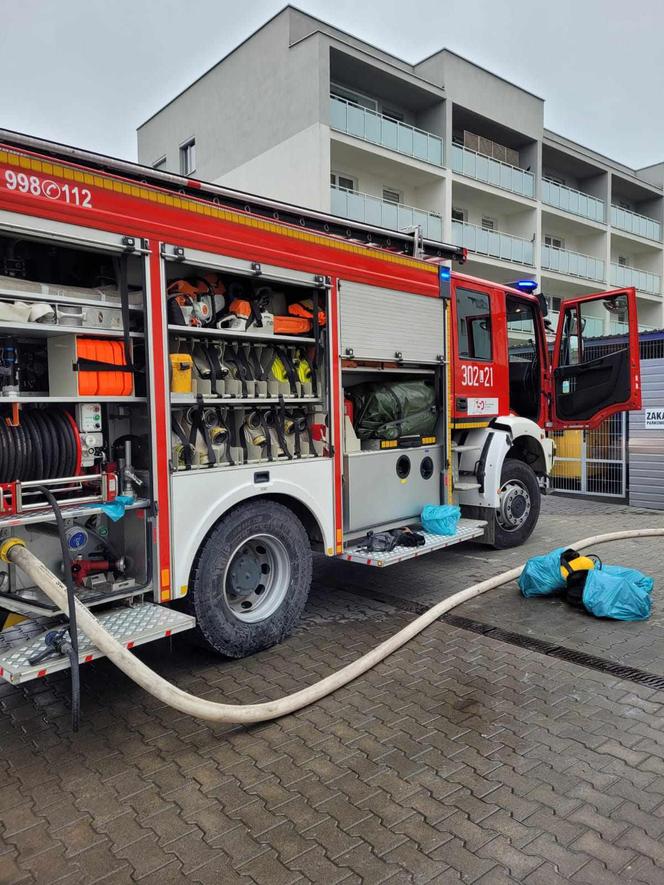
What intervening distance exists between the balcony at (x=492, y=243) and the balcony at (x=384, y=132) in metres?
2.25

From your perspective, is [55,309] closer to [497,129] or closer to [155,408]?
[155,408]

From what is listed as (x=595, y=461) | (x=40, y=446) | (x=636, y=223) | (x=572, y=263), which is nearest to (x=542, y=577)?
(x=40, y=446)

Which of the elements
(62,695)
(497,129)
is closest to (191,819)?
(62,695)

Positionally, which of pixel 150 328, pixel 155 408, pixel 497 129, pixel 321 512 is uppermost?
pixel 497 129

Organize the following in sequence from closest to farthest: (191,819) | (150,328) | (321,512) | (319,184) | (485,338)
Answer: (191,819), (150,328), (321,512), (485,338), (319,184)

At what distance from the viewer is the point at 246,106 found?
2069cm

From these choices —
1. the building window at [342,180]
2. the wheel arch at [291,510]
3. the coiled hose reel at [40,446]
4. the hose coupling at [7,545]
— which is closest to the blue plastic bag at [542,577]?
the wheel arch at [291,510]

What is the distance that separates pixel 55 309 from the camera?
3.50 m

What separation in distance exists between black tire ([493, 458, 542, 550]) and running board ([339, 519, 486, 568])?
47.0 inches

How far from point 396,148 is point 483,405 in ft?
50.8

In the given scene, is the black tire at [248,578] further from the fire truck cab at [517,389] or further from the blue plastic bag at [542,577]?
the fire truck cab at [517,389]

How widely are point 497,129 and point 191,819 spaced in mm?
25749

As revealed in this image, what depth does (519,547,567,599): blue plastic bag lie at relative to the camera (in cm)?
567

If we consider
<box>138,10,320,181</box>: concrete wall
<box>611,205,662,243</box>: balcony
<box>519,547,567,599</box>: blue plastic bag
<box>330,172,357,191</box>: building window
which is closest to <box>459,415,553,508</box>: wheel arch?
<box>519,547,567,599</box>: blue plastic bag
